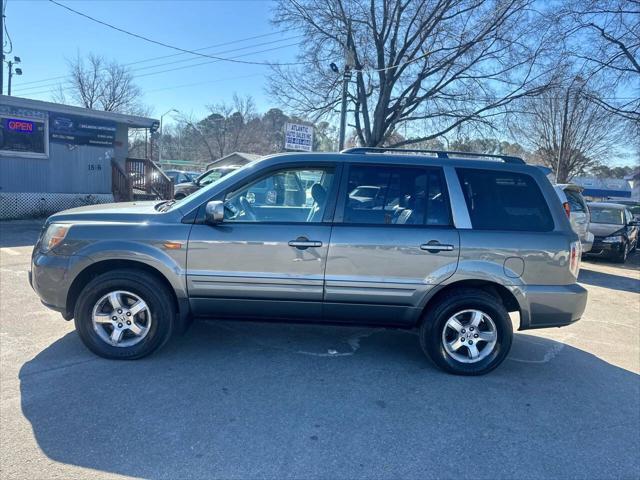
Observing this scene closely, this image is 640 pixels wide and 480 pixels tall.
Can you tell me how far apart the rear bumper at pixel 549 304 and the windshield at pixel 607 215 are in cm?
955

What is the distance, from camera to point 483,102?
20.2 meters

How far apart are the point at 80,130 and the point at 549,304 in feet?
46.2

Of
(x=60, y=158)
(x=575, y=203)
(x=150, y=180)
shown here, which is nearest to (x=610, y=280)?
(x=575, y=203)

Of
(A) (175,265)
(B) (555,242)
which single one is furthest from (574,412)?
(A) (175,265)

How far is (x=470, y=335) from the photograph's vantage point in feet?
13.2

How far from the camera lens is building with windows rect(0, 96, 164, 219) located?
40.7ft

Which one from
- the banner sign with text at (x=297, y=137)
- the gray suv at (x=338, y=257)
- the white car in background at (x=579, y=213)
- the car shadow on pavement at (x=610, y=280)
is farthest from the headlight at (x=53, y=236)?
the white car in background at (x=579, y=213)

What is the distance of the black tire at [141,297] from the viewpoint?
386 centimetres

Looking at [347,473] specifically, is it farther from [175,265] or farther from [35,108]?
[35,108]

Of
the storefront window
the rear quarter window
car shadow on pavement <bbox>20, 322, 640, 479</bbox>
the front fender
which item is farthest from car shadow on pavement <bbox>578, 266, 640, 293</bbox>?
the storefront window

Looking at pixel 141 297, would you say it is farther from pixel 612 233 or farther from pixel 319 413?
pixel 612 233

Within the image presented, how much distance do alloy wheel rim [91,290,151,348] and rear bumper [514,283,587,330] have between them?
3301mm

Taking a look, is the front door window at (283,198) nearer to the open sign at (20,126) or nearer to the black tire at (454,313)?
the black tire at (454,313)

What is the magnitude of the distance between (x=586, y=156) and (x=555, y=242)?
124 feet
